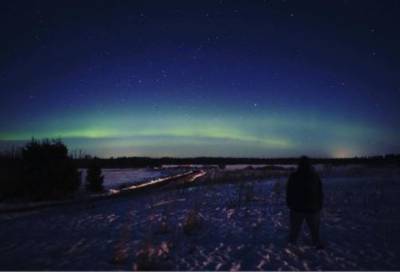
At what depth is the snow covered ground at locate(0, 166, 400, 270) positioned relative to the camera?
949cm

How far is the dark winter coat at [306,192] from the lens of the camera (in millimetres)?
10586

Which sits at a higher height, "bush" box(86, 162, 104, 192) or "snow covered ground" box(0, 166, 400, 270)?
"bush" box(86, 162, 104, 192)

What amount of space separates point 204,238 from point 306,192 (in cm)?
312

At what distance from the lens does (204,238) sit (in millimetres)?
11953

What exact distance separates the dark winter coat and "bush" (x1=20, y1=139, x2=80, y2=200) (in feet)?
66.9

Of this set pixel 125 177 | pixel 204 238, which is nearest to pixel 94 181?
pixel 125 177

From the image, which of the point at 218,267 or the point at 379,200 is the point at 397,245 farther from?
the point at 379,200

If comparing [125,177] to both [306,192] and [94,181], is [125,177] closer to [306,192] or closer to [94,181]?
[94,181]

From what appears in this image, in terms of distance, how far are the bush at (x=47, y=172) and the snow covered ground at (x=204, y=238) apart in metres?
9.53

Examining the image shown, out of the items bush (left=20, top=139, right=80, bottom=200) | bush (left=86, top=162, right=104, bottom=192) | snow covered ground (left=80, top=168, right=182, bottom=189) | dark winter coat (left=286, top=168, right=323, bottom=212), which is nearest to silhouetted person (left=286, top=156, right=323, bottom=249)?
dark winter coat (left=286, top=168, right=323, bottom=212)

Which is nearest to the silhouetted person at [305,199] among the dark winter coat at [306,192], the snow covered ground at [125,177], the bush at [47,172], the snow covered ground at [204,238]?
the dark winter coat at [306,192]

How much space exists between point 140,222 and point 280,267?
7047 mm

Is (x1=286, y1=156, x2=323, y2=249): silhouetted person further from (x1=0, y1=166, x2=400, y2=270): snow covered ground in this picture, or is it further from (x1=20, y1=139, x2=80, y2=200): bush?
(x1=20, y1=139, x2=80, y2=200): bush

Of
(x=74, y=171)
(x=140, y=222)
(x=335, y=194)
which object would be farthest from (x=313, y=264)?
(x=74, y=171)
